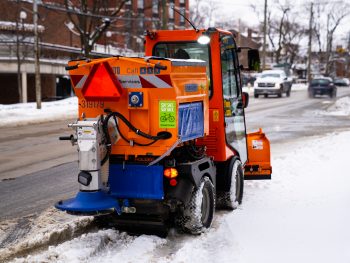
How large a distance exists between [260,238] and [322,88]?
35.6 meters

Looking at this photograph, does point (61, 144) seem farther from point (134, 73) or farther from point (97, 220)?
point (134, 73)

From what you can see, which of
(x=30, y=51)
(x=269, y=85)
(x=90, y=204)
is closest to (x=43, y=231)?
(x=90, y=204)

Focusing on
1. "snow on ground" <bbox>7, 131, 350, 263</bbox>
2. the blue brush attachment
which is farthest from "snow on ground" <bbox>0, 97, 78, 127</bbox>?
the blue brush attachment

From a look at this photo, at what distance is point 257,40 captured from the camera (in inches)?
4491

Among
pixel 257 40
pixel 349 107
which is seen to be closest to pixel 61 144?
pixel 349 107

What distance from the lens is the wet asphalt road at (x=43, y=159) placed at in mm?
7688

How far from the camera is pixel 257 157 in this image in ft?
26.9

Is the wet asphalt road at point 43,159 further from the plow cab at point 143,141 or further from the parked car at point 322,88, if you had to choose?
the parked car at point 322,88

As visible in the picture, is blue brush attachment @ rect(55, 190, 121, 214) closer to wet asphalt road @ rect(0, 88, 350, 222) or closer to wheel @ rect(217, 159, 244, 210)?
wet asphalt road @ rect(0, 88, 350, 222)

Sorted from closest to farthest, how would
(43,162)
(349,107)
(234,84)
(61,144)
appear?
(234,84), (43,162), (61,144), (349,107)

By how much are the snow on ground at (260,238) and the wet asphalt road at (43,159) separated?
6.48 ft

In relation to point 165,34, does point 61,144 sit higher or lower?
lower

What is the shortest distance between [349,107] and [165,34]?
74.1ft

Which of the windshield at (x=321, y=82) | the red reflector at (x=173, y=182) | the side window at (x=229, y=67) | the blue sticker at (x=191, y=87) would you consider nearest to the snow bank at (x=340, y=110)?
the windshield at (x=321, y=82)
